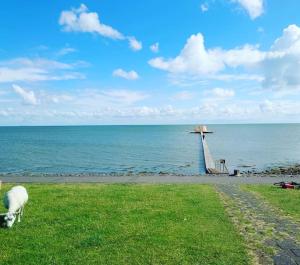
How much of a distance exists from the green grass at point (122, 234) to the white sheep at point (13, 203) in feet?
1.44

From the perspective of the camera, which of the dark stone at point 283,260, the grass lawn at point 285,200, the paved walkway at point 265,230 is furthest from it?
the grass lawn at point 285,200

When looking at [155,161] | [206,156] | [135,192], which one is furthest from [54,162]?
→ [135,192]

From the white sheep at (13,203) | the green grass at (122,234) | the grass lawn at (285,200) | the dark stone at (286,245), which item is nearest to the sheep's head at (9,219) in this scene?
the white sheep at (13,203)

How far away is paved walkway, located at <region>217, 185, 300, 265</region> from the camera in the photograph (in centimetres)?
1258

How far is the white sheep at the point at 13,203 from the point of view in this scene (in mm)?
15383

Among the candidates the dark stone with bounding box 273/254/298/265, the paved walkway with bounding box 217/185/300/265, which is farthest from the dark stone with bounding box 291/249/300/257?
the dark stone with bounding box 273/254/298/265

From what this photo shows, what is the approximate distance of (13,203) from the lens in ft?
53.3

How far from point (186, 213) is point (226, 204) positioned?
4279mm

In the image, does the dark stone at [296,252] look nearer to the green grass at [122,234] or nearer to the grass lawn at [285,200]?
the green grass at [122,234]

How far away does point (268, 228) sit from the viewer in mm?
16234

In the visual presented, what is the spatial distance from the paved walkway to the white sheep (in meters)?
10.1

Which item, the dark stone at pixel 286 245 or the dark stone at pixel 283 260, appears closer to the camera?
the dark stone at pixel 283 260

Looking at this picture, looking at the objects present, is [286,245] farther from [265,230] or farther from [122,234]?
[122,234]

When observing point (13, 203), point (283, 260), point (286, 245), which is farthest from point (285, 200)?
point (13, 203)
